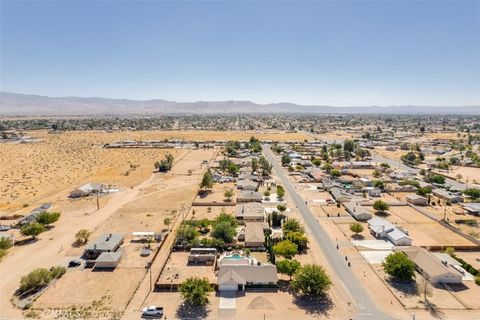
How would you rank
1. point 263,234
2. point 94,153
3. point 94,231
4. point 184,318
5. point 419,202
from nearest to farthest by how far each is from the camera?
point 184,318
point 263,234
point 94,231
point 419,202
point 94,153

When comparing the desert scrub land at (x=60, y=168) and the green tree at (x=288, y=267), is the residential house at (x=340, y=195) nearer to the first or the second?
the green tree at (x=288, y=267)

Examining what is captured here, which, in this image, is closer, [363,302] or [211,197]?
[363,302]

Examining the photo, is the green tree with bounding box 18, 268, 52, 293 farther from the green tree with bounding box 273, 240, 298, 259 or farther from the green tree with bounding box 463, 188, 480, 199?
the green tree with bounding box 463, 188, 480, 199

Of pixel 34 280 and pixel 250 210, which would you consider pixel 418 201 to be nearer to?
pixel 250 210

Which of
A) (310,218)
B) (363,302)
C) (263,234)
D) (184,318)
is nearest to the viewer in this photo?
(184,318)

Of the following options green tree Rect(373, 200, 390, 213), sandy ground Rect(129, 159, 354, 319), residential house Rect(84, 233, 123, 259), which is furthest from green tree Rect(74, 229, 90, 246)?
green tree Rect(373, 200, 390, 213)

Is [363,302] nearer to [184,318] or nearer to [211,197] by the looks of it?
[184,318]

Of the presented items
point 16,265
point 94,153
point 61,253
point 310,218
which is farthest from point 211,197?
point 94,153
